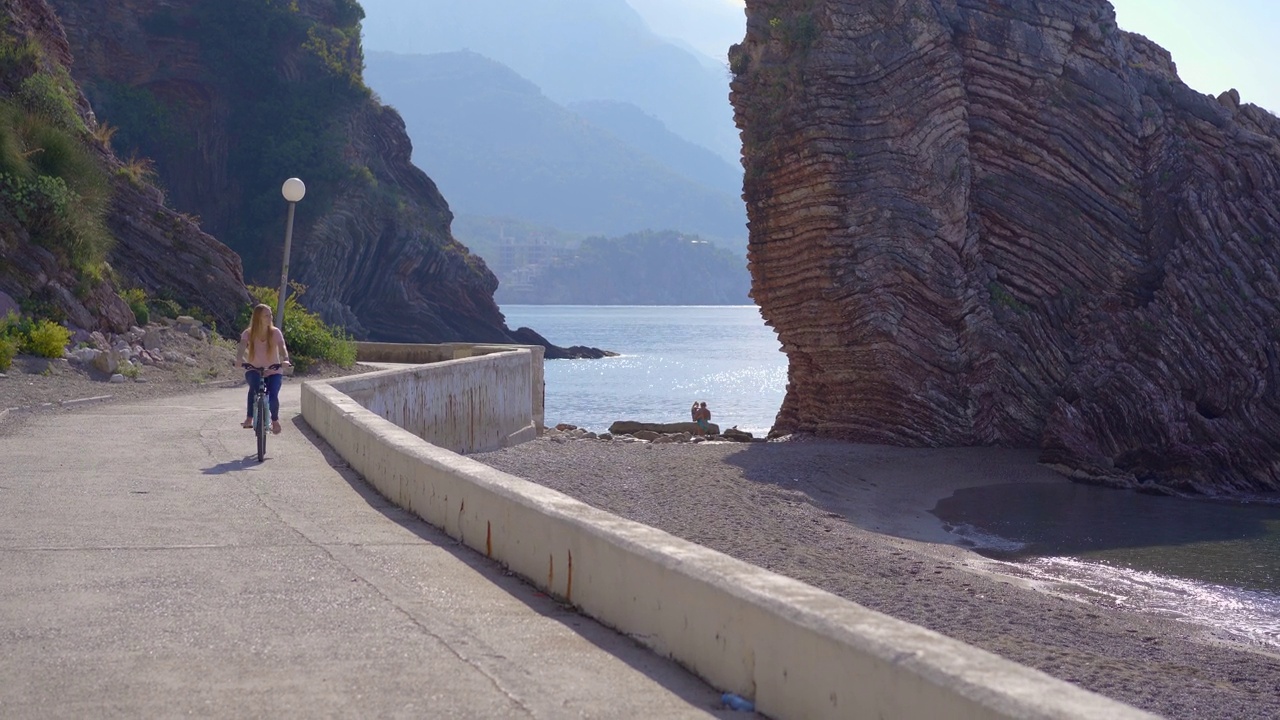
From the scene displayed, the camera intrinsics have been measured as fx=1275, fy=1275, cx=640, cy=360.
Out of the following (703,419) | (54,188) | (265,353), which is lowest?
(703,419)

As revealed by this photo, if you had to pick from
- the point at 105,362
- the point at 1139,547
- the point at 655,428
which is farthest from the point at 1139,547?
the point at 655,428

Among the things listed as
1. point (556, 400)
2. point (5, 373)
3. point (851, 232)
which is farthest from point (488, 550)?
point (556, 400)

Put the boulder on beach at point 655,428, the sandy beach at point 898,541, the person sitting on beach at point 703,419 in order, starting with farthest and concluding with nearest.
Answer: the boulder on beach at point 655,428 → the person sitting on beach at point 703,419 → the sandy beach at point 898,541

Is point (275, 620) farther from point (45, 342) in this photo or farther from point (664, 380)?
point (664, 380)

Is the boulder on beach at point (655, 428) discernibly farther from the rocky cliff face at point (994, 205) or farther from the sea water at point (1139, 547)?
the sea water at point (1139, 547)

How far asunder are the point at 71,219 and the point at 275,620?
71.7ft

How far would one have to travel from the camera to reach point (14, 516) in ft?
30.6

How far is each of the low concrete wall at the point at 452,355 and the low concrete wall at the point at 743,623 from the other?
1725 centimetres

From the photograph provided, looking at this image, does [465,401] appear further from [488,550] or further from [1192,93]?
[1192,93]

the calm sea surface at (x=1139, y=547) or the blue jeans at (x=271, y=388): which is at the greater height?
the blue jeans at (x=271, y=388)

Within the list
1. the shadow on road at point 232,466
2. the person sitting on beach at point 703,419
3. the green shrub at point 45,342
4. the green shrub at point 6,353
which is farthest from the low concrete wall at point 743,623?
the person sitting on beach at point 703,419

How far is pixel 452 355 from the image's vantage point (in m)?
31.7

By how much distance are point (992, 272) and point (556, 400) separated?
49358mm

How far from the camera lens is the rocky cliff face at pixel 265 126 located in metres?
70.8
